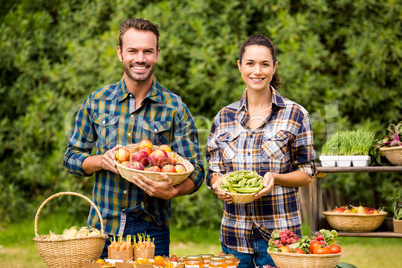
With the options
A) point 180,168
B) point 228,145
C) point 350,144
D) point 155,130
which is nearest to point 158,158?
point 180,168

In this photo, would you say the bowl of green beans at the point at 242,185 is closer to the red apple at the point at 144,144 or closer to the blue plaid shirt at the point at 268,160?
the blue plaid shirt at the point at 268,160

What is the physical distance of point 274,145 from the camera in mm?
3301

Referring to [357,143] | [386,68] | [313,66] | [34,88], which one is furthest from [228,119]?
[34,88]

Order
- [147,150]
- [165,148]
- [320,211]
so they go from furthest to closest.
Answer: [320,211] < [165,148] < [147,150]

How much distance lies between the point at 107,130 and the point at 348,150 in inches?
80.9

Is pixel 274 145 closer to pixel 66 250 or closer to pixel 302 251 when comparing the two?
pixel 302 251

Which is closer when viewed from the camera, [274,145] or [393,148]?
[274,145]

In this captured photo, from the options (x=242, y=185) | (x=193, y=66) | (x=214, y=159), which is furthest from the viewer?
(x=193, y=66)

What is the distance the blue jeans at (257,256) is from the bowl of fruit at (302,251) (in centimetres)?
22

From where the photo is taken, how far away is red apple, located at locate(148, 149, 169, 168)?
10.2 feet

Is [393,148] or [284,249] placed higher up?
[393,148]

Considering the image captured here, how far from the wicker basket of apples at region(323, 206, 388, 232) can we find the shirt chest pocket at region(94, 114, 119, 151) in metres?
2.02

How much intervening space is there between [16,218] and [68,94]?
2059 mm

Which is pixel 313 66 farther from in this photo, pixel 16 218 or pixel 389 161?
pixel 16 218
